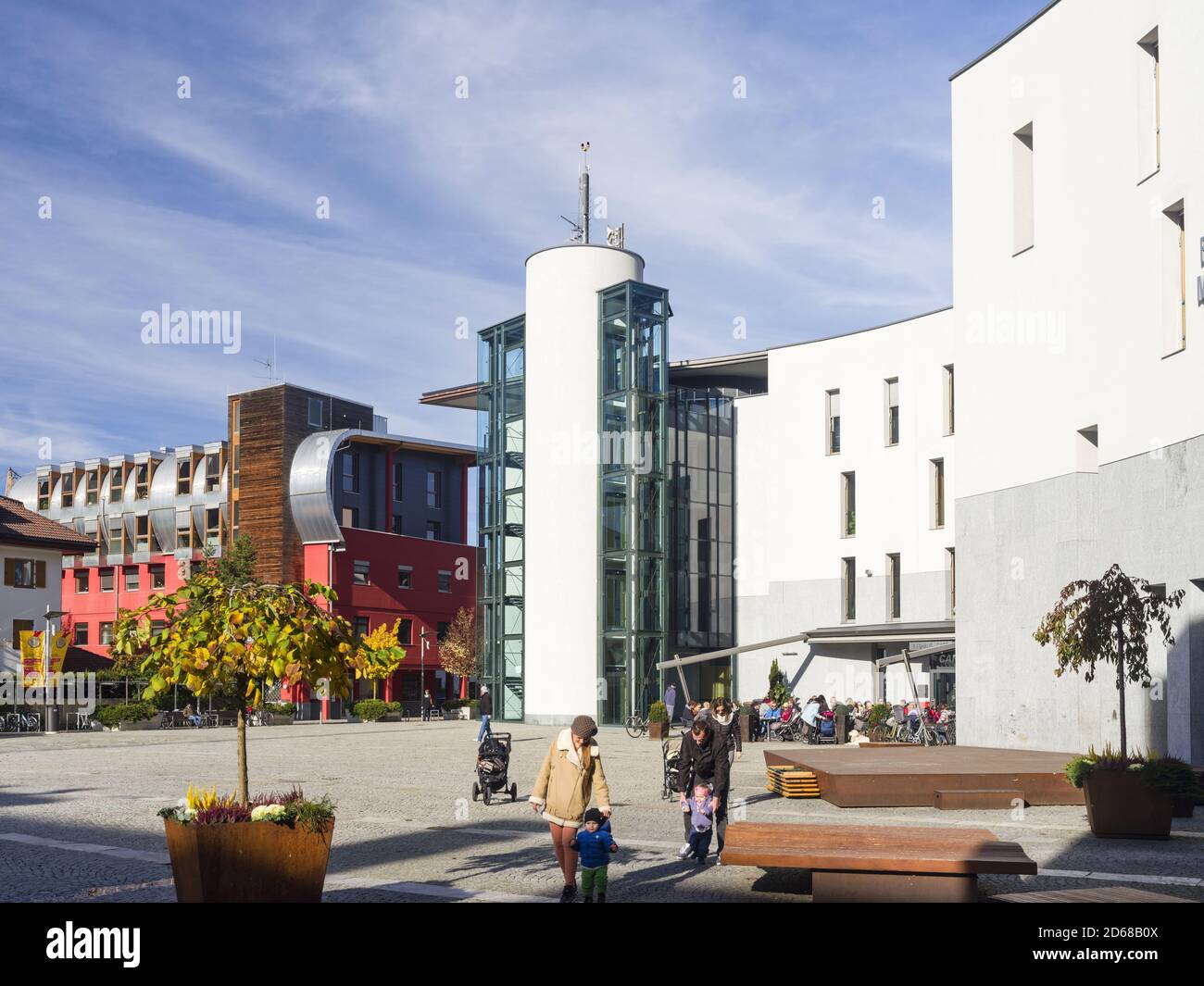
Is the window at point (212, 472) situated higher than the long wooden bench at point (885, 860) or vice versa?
the window at point (212, 472)

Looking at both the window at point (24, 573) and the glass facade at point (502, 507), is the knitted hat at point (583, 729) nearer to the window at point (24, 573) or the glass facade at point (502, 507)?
the glass facade at point (502, 507)

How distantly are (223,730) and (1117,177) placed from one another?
113 feet

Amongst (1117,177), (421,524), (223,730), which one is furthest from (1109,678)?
(421,524)

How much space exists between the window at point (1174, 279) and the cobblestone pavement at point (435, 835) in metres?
7.99

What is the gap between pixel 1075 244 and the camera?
24.4 metres

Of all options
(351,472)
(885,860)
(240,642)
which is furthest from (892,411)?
(240,642)

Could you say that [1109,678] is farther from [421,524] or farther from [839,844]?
[421,524]

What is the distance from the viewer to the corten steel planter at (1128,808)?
1447 cm

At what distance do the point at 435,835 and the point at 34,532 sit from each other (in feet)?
153

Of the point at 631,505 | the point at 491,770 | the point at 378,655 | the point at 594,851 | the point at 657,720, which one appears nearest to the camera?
the point at 594,851

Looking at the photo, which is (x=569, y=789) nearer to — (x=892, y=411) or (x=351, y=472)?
(x=892, y=411)

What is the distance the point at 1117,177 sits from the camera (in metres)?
23.1

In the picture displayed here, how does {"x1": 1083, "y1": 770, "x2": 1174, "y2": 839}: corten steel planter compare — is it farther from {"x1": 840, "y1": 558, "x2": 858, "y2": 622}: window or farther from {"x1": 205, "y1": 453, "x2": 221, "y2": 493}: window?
{"x1": 205, "y1": 453, "x2": 221, "y2": 493}: window

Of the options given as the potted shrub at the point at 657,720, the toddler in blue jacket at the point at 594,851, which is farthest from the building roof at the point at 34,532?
the toddler in blue jacket at the point at 594,851
